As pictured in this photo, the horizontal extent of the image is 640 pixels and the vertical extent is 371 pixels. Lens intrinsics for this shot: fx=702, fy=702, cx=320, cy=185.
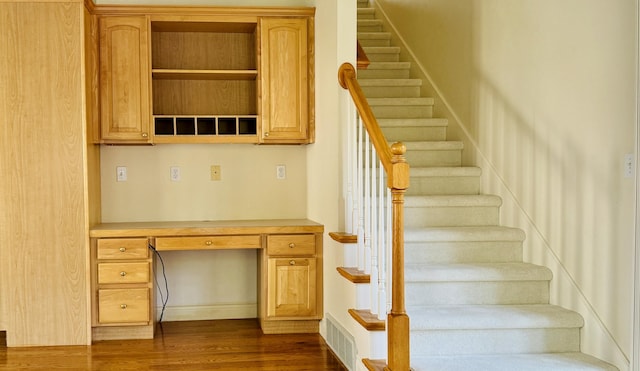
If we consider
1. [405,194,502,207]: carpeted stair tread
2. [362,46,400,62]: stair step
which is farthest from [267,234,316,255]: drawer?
[362,46,400,62]: stair step

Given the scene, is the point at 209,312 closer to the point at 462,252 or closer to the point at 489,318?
the point at 462,252

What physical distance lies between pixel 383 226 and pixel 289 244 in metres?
1.39

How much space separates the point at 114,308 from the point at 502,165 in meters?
2.67

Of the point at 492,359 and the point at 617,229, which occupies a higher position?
the point at 617,229

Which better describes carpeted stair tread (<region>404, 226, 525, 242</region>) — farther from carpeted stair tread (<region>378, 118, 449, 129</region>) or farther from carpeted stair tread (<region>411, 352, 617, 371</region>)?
carpeted stair tread (<region>378, 118, 449, 129</region>)

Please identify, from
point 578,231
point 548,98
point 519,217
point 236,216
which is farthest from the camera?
point 236,216

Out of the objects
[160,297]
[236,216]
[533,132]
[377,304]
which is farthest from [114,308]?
[533,132]

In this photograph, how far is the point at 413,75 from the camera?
591 centimetres

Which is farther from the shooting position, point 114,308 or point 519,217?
point 114,308

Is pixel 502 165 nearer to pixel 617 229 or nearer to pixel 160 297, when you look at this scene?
pixel 617 229

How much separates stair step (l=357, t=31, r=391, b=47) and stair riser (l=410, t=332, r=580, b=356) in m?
3.52

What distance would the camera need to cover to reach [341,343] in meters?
4.09

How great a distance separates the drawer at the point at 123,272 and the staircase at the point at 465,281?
175cm

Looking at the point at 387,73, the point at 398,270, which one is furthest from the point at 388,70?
the point at 398,270
